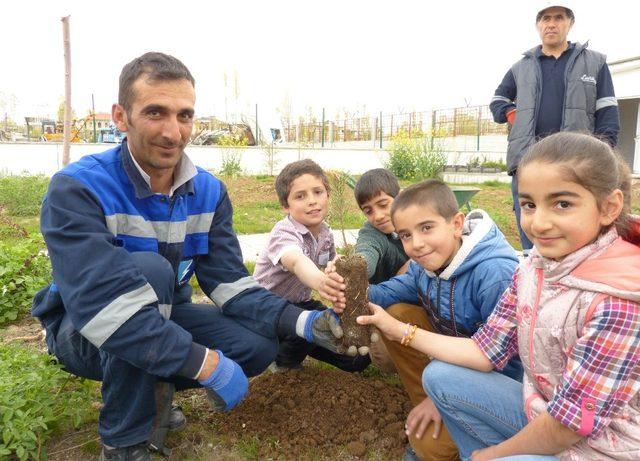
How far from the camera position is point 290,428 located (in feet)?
7.37

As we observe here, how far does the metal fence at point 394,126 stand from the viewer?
2595cm

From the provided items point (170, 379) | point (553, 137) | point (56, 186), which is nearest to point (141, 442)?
point (170, 379)

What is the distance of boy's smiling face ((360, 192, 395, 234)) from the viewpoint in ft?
9.24

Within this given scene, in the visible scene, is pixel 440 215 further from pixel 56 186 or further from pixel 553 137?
pixel 56 186

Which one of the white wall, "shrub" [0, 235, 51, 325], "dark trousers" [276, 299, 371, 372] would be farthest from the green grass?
the white wall

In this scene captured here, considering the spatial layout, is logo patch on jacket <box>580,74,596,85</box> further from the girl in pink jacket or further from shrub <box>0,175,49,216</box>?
shrub <box>0,175,49,216</box>

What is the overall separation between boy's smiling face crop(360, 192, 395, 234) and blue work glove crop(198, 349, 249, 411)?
1234mm

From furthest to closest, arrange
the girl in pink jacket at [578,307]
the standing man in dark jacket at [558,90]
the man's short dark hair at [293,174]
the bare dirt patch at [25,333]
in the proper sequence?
the standing man in dark jacket at [558,90], the bare dirt patch at [25,333], the man's short dark hair at [293,174], the girl in pink jacket at [578,307]

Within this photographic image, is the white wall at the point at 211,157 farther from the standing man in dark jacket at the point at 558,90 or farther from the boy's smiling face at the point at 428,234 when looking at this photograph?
the boy's smiling face at the point at 428,234

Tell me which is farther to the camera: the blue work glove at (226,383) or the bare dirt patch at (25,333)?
the bare dirt patch at (25,333)

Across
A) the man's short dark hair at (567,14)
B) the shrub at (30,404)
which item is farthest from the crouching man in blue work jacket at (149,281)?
the man's short dark hair at (567,14)

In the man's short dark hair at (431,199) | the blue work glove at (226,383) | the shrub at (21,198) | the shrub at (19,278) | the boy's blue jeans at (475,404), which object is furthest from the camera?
the shrub at (21,198)

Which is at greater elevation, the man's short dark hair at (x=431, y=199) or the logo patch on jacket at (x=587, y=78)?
the logo patch on jacket at (x=587, y=78)

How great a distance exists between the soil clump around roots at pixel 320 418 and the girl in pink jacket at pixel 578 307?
2.11 ft
